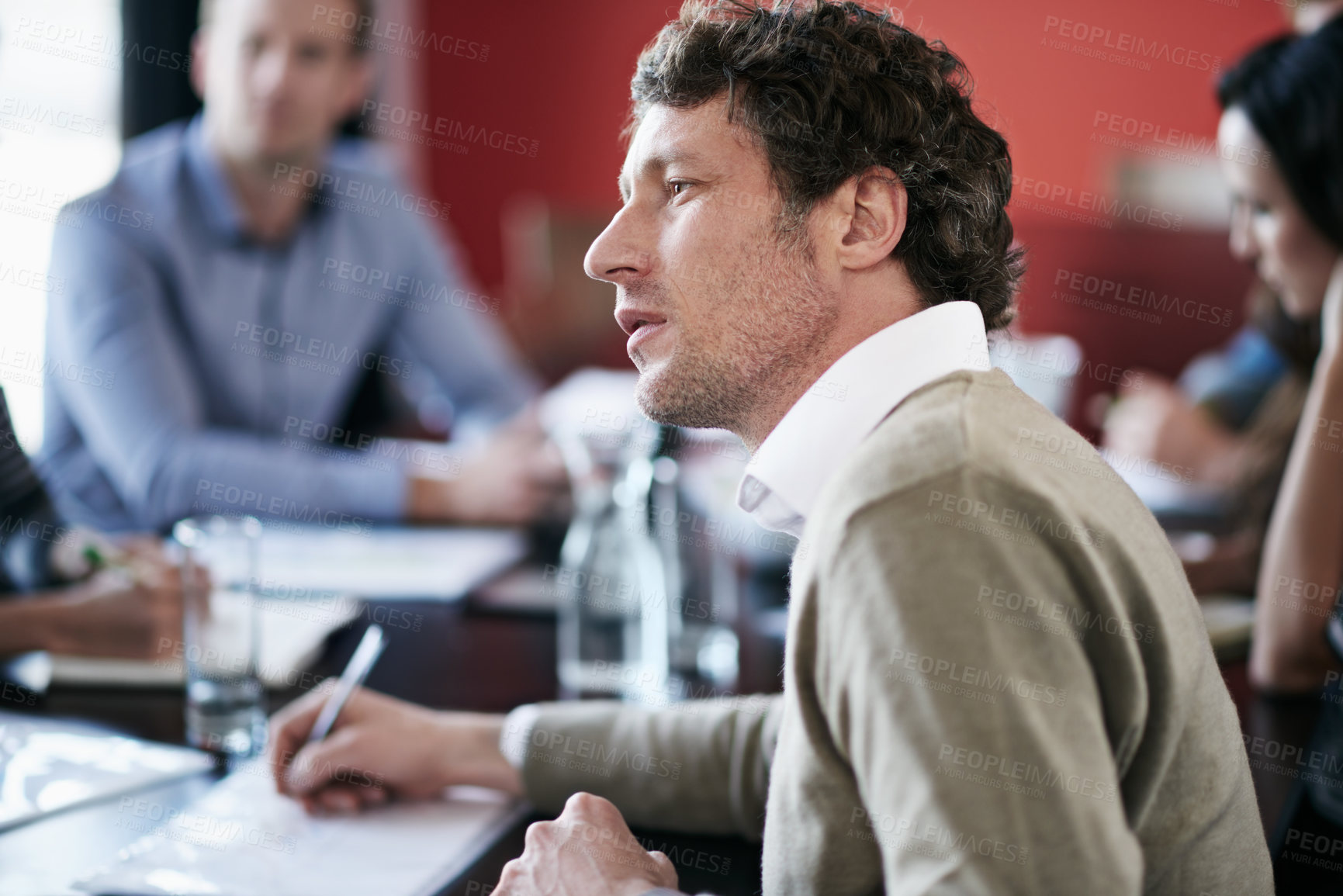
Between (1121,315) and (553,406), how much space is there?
2100 millimetres

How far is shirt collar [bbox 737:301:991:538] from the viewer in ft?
2.39

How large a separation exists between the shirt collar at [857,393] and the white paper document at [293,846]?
1.24 ft

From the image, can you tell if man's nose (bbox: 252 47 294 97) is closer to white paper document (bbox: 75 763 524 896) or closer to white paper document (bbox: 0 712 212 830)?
white paper document (bbox: 0 712 212 830)

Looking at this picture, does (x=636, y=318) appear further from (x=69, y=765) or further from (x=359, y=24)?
(x=359, y=24)

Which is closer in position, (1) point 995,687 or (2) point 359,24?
(1) point 995,687

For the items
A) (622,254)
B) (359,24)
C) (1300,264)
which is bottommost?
(622,254)

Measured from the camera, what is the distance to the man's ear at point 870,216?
2.68 ft

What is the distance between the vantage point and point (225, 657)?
1.04 meters

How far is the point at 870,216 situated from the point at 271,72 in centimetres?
158

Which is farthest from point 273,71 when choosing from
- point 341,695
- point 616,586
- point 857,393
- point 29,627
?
point 857,393

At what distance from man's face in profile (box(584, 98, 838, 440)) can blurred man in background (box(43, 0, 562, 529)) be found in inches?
39.6

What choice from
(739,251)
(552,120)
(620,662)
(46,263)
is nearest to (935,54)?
(739,251)

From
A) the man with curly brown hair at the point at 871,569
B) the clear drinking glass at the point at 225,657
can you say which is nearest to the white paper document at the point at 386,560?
the clear drinking glass at the point at 225,657

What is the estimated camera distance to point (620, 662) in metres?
1.23
